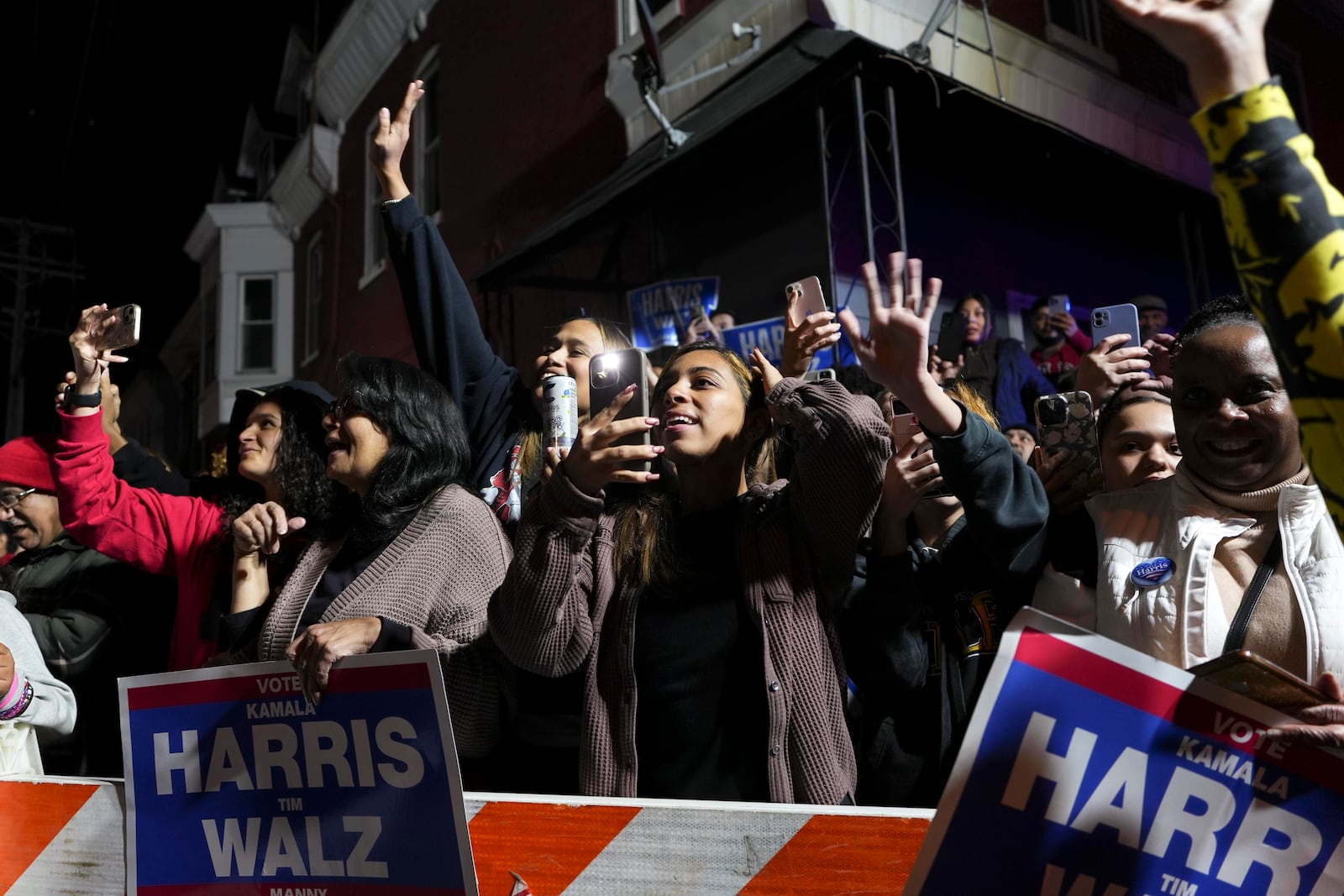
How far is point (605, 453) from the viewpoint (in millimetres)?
2102

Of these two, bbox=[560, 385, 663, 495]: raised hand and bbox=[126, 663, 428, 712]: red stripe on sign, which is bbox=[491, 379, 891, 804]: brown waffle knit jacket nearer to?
bbox=[560, 385, 663, 495]: raised hand

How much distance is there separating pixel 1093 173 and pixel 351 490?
305 inches

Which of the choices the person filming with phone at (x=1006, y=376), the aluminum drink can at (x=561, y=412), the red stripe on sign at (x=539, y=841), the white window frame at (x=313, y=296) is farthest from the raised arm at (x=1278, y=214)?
the white window frame at (x=313, y=296)

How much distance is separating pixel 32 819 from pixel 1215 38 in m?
2.61

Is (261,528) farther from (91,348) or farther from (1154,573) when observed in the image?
(1154,573)

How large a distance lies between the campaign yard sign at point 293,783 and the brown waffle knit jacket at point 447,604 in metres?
0.38

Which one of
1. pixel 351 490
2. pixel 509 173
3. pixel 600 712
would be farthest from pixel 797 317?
pixel 509 173

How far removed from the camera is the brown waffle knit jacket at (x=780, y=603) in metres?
2.15

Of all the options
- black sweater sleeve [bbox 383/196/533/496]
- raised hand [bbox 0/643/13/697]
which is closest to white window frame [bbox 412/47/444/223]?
black sweater sleeve [bbox 383/196/533/496]

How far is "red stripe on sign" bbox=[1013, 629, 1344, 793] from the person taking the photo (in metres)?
1.40

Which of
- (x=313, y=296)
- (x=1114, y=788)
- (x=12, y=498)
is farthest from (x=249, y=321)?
(x=1114, y=788)

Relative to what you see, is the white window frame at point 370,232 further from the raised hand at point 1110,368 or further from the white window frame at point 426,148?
the raised hand at point 1110,368

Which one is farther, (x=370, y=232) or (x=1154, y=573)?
(x=370, y=232)

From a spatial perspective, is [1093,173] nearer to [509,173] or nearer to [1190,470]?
[509,173]
